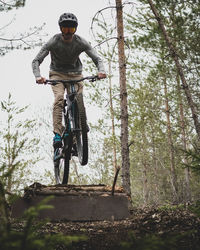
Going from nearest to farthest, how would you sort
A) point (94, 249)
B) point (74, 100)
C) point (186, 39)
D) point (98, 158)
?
1. point (94, 249)
2. point (74, 100)
3. point (186, 39)
4. point (98, 158)

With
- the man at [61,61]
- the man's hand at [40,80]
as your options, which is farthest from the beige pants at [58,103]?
the man's hand at [40,80]

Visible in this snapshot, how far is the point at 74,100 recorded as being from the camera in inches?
206

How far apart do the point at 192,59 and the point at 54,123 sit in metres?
9.13

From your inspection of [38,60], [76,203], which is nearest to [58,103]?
[38,60]

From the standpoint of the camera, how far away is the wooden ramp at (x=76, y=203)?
13.7 ft

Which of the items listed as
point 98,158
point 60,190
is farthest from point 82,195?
point 98,158

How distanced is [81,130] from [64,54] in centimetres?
132

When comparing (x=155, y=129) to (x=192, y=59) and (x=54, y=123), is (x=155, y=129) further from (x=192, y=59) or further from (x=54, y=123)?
(x=54, y=123)

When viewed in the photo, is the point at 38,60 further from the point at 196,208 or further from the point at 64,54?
the point at 196,208

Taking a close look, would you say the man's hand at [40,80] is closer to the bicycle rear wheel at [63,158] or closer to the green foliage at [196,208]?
the bicycle rear wheel at [63,158]

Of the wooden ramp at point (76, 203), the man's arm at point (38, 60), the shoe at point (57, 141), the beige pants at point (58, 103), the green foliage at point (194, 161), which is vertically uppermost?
the man's arm at point (38, 60)

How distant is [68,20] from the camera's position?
484 centimetres

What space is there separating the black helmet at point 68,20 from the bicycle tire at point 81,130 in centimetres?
112

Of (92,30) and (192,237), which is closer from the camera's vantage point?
(192,237)
